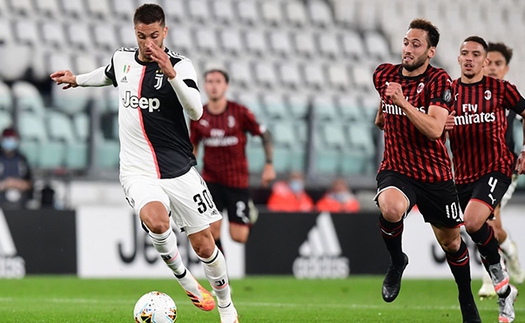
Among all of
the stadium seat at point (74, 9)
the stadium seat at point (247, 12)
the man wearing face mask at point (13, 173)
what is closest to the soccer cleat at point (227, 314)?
the man wearing face mask at point (13, 173)

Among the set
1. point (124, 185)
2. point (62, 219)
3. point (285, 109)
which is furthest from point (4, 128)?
point (124, 185)

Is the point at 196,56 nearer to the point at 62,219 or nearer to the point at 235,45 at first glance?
the point at 235,45

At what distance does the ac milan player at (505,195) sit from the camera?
9656mm

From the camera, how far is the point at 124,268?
45.0 ft

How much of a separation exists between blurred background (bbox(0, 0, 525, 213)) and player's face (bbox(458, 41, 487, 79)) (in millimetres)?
6248

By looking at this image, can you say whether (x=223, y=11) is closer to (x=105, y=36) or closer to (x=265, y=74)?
(x=265, y=74)

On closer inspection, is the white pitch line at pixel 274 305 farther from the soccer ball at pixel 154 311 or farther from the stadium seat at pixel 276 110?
the stadium seat at pixel 276 110

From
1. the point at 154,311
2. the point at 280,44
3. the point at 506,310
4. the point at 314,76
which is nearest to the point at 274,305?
the point at 506,310

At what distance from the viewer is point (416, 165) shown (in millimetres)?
7398

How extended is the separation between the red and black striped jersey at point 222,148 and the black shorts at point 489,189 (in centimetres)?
320

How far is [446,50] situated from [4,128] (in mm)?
11209

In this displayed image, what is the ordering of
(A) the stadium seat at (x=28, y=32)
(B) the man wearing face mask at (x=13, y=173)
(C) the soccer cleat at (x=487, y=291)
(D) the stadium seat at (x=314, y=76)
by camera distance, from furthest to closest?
(D) the stadium seat at (x=314, y=76) < (A) the stadium seat at (x=28, y=32) < (B) the man wearing face mask at (x=13, y=173) < (C) the soccer cleat at (x=487, y=291)

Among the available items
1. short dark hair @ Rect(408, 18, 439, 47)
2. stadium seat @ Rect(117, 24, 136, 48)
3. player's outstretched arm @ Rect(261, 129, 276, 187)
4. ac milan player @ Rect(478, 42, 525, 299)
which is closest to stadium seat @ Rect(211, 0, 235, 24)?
stadium seat @ Rect(117, 24, 136, 48)

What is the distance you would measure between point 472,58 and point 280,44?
1186 centimetres
